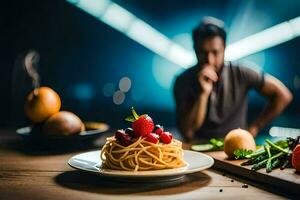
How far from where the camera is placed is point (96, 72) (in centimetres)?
468

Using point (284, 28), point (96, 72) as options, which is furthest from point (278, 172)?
point (284, 28)

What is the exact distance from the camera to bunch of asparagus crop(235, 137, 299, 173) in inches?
66.6

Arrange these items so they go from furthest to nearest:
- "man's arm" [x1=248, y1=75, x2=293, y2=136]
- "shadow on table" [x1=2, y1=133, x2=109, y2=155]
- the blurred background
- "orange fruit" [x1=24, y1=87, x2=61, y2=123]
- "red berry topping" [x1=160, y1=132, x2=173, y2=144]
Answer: the blurred background < "man's arm" [x1=248, y1=75, x2=293, y2=136] < "orange fruit" [x1=24, y1=87, x2=61, y2=123] < "shadow on table" [x1=2, y1=133, x2=109, y2=155] < "red berry topping" [x1=160, y1=132, x2=173, y2=144]

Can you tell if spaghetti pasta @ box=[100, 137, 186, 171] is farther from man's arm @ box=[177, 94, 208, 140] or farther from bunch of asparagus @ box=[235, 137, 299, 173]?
man's arm @ box=[177, 94, 208, 140]

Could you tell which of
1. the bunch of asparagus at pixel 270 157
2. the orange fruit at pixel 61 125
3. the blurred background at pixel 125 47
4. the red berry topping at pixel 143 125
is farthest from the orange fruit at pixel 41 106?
the blurred background at pixel 125 47

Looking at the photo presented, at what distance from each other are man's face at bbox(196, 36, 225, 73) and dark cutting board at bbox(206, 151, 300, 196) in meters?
1.65

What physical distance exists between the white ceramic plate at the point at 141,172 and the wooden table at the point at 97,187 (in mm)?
43

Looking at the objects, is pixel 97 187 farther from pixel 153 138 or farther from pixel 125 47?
pixel 125 47

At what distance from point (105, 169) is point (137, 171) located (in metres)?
0.12

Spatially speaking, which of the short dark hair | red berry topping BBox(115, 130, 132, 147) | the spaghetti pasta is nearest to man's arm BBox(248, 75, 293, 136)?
the short dark hair

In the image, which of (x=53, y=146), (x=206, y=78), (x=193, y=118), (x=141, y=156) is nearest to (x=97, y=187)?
(x=141, y=156)

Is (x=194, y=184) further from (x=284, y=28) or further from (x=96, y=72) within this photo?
(x=284, y=28)

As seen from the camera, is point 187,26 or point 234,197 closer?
point 234,197

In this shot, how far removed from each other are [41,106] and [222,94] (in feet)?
5.40
